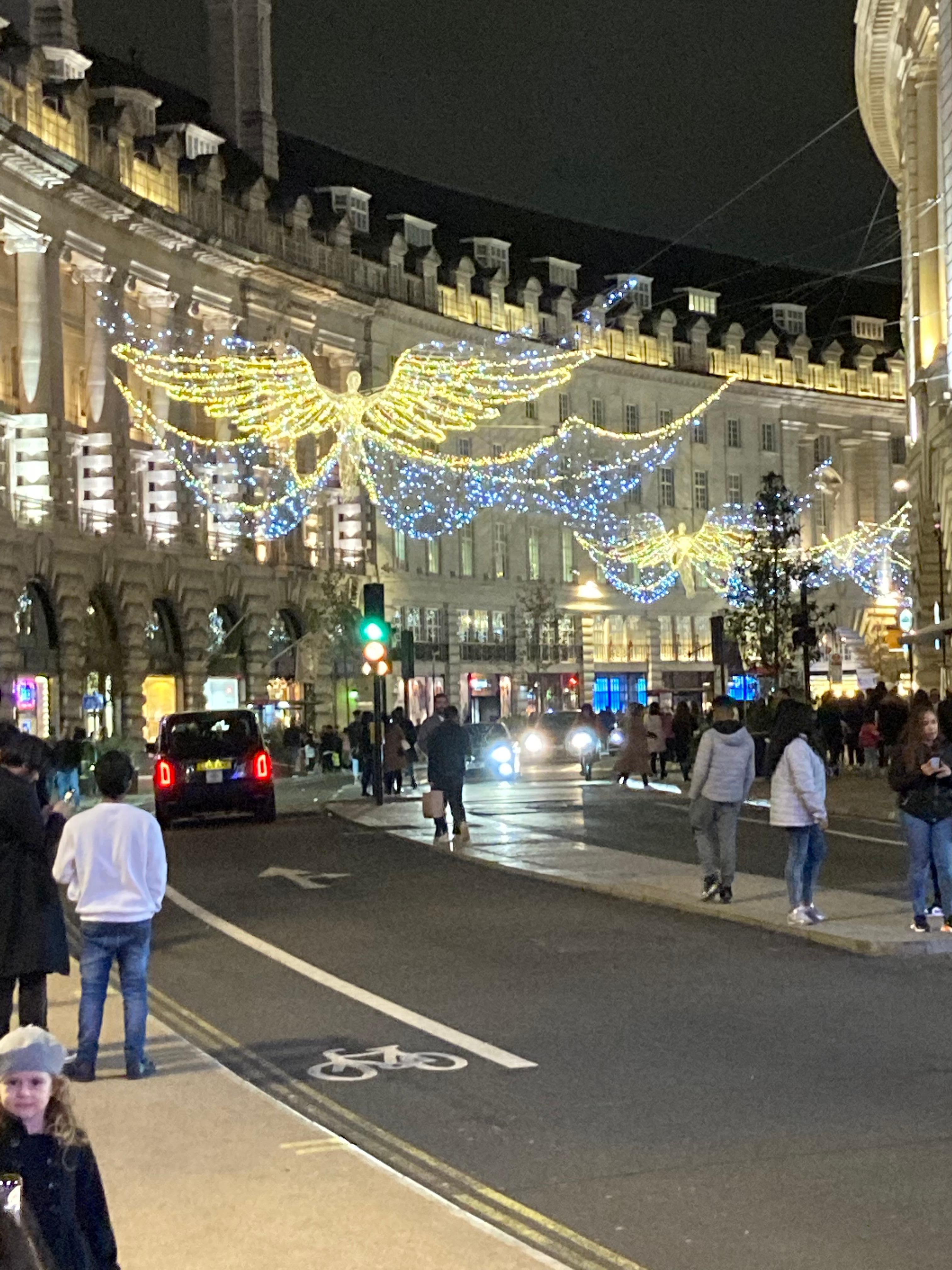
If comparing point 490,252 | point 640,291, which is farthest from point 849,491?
point 490,252

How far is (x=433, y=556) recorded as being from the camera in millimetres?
83062

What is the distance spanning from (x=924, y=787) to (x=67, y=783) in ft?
84.6

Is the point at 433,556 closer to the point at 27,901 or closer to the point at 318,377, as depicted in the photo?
the point at 318,377

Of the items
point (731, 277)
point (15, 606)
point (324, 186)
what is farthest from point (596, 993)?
point (731, 277)

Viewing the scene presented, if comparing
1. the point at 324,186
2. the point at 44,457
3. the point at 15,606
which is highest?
the point at 324,186

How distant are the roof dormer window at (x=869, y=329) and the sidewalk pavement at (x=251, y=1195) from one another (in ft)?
325

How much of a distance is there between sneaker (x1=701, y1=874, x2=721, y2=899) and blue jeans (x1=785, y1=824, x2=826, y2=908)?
1528mm

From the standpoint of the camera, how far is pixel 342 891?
70.4 ft

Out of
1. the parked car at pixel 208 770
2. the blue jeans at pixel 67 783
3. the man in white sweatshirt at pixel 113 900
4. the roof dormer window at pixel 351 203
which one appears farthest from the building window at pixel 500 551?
the man in white sweatshirt at pixel 113 900

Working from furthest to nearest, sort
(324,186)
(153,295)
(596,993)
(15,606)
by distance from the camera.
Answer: (324,186), (153,295), (15,606), (596,993)

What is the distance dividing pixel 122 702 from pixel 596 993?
48.2m

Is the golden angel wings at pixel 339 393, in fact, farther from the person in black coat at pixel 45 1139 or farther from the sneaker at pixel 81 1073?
the person in black coat at pixel 45 1139

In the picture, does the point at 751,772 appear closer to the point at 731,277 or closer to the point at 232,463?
the point at 232,463

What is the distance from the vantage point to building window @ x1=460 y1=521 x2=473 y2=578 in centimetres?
8481
